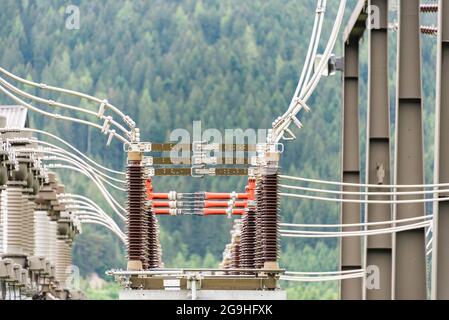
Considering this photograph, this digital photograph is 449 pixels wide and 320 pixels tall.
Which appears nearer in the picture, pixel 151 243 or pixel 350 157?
pixel 151 243

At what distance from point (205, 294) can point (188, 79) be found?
426ft

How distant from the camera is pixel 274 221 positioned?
1462 inches

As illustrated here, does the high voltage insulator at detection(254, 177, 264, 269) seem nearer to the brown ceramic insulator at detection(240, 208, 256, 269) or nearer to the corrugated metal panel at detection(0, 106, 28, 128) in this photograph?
the brown ceramic insulator at detection(240, 208, 256, 269)

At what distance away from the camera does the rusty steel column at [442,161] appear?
38.1 metres

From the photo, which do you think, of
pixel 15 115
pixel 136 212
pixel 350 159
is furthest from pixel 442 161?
pixel 15 115

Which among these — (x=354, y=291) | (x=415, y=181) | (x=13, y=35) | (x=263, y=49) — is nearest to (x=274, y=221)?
(x=415, y=181)

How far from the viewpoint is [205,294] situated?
105ft

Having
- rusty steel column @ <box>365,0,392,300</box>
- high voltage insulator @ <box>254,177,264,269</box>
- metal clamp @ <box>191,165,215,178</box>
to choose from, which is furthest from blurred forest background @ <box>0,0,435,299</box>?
metal clamp @ <box>191,165,215,178</box>

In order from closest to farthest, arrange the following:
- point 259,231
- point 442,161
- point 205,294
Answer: point 205,294 → point 442,161 → point 259,231

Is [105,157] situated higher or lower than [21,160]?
higher

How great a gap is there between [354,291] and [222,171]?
72.2ft

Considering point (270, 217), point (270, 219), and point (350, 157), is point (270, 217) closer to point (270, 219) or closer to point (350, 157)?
point (270, 219)

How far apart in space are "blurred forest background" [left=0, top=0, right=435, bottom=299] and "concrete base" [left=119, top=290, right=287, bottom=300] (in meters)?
108

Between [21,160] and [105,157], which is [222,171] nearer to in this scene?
[21,160]
